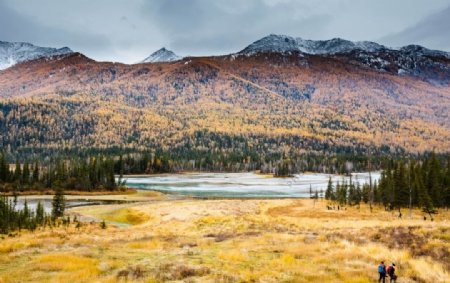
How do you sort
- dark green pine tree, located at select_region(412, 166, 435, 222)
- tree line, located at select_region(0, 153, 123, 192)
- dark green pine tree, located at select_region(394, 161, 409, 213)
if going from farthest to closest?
tree line, located at select_region(0, 153, 123, 192) → dark green pine tree, located at select_region(394, 161, 409, 213) → dark green pine tree, located at select_region(412, 166, 435, 222)

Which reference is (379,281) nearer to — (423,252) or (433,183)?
(423,252)

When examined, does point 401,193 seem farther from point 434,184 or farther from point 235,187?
point 235,187

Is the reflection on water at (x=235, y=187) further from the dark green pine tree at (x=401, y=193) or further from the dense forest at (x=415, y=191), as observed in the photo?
the dark green pine tree at (x=401, y=193)

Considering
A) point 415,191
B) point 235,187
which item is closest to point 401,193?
point 415,191

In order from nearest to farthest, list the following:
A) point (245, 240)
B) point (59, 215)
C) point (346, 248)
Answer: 1. point (346, 248)
2. point (245, 240)
3. point (59, 215)

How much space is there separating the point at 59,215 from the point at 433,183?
224ft

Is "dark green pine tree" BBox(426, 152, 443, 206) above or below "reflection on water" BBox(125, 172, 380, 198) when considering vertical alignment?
above

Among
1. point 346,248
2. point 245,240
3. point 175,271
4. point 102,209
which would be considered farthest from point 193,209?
point 175,271

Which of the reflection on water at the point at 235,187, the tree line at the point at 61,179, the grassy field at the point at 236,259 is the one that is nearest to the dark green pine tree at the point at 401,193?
the reflection on water at the point at 235,187

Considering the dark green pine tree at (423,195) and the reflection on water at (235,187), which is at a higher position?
the dark green pine tree at (423,195)

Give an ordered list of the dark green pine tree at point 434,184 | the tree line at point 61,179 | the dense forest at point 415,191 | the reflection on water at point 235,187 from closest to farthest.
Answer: the dense forest at point 415,191 < the dark green pine tree at point 434,184 < the tree line at point 61,179 < the reflection on water at point 235,187

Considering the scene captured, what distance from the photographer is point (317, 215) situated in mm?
73000

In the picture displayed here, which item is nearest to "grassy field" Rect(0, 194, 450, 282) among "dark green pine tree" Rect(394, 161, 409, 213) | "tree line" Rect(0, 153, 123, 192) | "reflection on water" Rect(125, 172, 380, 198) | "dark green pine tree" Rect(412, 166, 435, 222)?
"dark green pine tree" Rect(412, 166, 435, 222)

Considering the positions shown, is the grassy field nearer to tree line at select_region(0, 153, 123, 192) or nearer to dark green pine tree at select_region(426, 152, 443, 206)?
dark green pine tree at select_region(426, 152, 443, 206)
